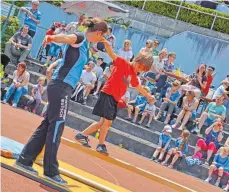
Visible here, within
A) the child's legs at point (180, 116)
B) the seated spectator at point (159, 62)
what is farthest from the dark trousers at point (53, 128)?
the seated spectator at point (159, 62)

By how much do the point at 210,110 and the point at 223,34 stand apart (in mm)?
8666

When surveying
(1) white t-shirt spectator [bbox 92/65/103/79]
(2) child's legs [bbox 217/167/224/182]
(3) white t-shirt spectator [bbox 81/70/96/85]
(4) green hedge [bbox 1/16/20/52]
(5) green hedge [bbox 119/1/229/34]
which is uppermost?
(5) green hedge [bbox 119/1/229/34]

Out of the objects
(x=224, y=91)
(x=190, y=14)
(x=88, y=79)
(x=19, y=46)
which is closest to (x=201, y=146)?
(x=224, y=91)

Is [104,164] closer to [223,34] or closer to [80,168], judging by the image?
[80,168]

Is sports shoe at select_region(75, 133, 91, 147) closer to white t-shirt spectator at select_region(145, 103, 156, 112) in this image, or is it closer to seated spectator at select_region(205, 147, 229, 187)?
seated spectator at select_region(205, 147, 229, 187)

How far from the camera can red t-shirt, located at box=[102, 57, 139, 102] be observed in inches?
396

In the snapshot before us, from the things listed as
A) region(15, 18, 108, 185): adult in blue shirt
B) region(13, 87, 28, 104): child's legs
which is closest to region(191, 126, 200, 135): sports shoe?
region(13, 87, 28, 104): child's legs

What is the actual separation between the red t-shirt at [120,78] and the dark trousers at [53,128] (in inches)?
119

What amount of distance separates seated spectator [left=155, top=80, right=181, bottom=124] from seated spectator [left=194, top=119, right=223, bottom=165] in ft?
5.47

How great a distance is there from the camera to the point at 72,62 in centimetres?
718

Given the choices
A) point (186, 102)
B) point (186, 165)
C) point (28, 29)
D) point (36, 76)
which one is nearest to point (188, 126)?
point (186, 102)

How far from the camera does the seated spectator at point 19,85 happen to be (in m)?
17.5

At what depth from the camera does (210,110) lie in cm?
1666

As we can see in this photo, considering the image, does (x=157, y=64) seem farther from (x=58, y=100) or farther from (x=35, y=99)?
(x=58, y=100)
